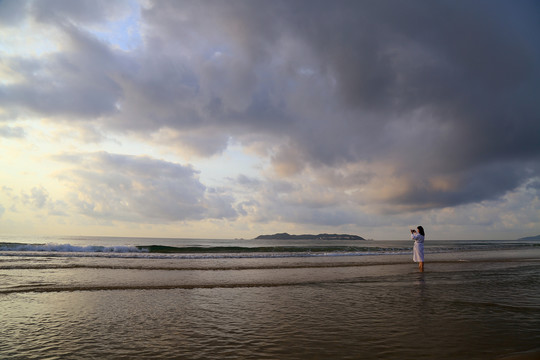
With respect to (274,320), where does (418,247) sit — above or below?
above

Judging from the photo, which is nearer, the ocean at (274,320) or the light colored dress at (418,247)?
the ocean at (274,320)

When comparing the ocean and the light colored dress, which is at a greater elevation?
the light colored dress

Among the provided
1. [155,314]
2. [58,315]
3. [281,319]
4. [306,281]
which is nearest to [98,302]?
[58,315]

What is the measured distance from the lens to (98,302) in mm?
10117

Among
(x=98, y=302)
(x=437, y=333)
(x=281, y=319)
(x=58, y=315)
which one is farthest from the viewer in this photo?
(x=98, y=302)

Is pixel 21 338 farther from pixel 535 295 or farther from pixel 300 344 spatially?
pixel 535 295

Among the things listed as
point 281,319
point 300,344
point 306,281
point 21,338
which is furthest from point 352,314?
point 21,338

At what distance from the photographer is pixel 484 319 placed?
735 centimetres

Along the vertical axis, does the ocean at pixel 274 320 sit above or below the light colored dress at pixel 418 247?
below

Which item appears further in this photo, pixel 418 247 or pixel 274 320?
pixel 418 247

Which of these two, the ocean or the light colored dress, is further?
the light colored dress

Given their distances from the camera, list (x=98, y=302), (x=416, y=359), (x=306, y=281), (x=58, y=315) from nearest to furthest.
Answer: (x=416, y=359), (x=58, y=315), (x=98, y=302), (x=306, y=281)

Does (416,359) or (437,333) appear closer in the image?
(416,359)

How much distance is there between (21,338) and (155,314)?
2961 mm
